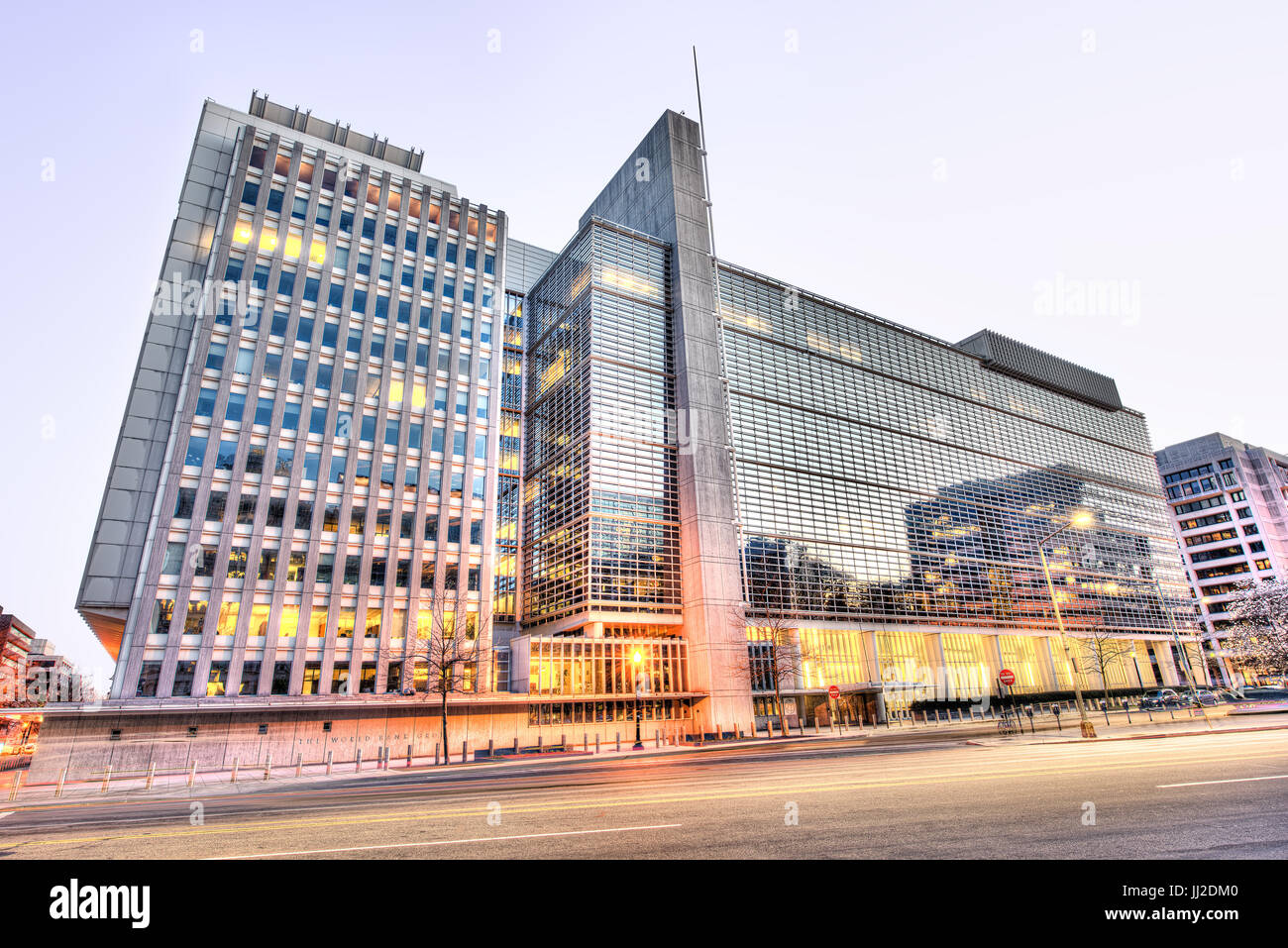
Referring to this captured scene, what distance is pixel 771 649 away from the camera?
181ft

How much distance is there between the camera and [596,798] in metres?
12.2

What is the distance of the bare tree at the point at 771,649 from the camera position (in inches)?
2063

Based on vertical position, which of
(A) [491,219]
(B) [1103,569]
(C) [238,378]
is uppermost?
(A) [491,219]

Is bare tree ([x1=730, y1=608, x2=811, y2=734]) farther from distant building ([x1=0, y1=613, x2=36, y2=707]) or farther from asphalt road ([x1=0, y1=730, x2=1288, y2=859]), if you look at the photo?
distant building ([x1=0, y1=613, x2=36, y2=707])

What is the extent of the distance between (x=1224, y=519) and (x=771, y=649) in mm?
120536

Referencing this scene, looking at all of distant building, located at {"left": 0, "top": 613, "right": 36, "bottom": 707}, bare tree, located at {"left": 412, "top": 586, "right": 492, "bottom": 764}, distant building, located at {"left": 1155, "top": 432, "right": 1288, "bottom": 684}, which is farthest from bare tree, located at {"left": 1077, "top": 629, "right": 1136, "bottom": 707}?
distant building, located at {"left": 0, "top": 613, "right": 36, "bottom": 707}

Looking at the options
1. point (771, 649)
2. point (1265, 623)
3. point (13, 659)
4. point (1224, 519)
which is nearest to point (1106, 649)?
point (1265, 623)

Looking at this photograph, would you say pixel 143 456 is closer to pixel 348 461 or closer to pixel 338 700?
pixel 348 461

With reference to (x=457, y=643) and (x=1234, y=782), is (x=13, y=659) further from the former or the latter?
→ (x=1234, y=782)

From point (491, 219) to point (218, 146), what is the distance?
22.0m

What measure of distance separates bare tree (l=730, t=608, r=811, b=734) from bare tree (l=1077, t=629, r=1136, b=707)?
49.0 meters
